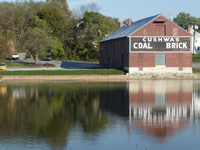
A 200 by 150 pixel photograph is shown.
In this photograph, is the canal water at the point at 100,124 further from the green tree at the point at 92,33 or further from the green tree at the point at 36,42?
the green tree at the point at 92,33

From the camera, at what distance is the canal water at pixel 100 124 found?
46.5 ft

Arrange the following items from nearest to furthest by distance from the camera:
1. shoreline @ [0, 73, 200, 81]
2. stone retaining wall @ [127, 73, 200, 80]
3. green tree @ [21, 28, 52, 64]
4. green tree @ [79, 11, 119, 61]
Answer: shoreline @ [0, 73, 200, 81]
stone retaining wall @ [127, 73, 200, 80]
green tree @ [21, 28, 52, 64]
green tree @ [79, 11, 119, 61]

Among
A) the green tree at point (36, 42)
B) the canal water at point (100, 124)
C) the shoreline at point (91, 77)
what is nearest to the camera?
the canal water at point (100, 124)

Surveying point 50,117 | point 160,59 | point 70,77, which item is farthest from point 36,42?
point 50,117

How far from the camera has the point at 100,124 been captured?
18234 millimetres

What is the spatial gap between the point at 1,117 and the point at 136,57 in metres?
42.4

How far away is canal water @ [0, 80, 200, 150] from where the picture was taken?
14180 mm

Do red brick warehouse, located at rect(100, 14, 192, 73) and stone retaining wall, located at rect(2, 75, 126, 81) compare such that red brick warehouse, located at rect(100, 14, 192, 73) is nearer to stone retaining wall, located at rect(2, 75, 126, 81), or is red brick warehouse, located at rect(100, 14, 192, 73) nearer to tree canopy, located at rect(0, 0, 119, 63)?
stone retaining wall, located at rect(2, 75, 126, 81)

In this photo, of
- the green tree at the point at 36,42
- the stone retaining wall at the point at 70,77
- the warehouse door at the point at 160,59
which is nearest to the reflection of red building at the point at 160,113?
the stone retaining wall at the point at 70,77

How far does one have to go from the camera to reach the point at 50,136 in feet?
50.5

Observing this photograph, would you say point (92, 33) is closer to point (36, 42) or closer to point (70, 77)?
point (36, 42)

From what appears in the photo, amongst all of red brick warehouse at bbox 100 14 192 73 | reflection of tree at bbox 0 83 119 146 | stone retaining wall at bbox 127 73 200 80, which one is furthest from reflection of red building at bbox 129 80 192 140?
red brick warehouse at bbox 100 14 192 73

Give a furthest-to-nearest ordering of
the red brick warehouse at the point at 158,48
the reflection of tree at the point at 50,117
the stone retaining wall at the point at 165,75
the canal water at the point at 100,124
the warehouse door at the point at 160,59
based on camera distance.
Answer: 1. the warehouse door at the point at 160,59
2. the red brick warehouse at the point at 158,48
3. the stone retaining wall at the point at 165,75
4. the reflection of tree at the point at 50,117
5. the canal water at the point at 100,124

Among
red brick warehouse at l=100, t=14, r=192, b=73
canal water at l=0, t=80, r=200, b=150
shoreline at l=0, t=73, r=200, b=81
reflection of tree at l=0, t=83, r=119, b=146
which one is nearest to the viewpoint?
canal water at l=0, t=80, r=200, b=150
